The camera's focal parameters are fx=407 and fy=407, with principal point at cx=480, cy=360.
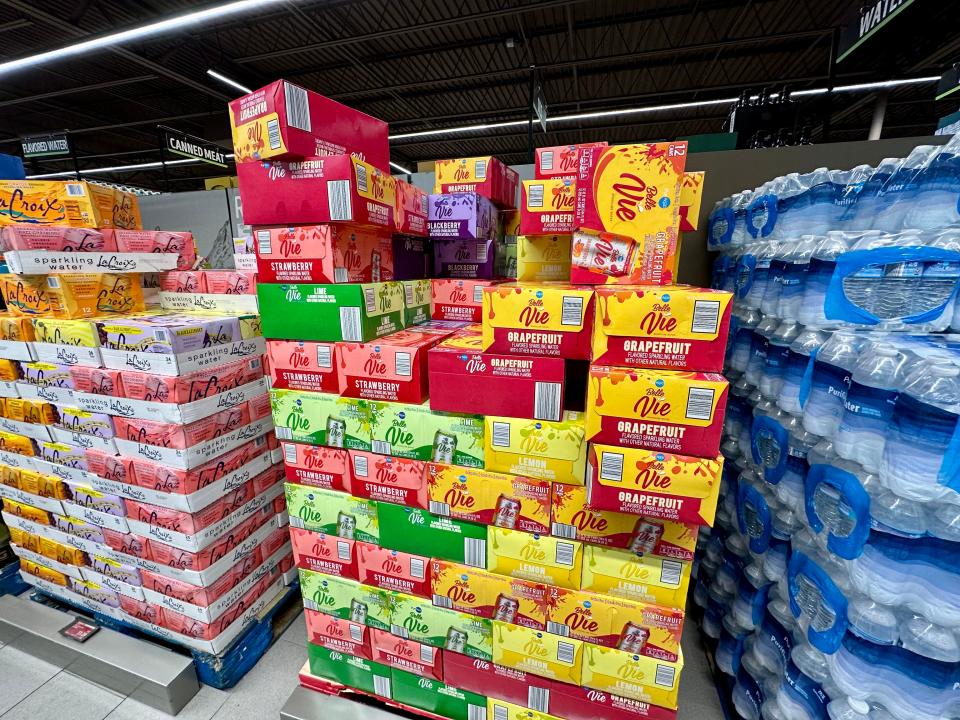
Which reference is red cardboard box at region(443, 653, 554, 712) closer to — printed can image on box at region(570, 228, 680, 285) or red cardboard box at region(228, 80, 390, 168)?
A: printed can image on box at region(570, 228, 680, 285)

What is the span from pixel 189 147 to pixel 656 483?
7.21 metres

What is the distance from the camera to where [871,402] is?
1.08 meters

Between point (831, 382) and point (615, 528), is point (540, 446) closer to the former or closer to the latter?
point (615, 528)

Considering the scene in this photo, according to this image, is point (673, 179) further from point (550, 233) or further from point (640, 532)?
point (640, 532)

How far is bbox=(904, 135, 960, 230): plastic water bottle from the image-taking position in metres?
1.14

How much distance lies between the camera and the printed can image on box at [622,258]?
1.33m

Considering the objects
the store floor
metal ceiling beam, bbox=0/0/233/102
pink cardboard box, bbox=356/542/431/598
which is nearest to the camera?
pink cardboard box, bbox=356/542/431/598

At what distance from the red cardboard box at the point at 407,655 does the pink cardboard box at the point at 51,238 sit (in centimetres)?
231

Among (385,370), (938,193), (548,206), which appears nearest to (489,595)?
(385,370)

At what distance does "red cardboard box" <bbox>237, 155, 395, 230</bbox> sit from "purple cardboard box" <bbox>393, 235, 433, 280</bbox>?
48 centimetres

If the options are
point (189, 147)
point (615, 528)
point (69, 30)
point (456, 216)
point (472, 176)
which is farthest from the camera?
point (69, 30)

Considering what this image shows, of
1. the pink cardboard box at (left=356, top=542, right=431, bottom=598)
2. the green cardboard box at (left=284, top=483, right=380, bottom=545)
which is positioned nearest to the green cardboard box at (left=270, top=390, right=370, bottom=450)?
the green cardboard box at (left=284, top=483, right=380, bottom=545)

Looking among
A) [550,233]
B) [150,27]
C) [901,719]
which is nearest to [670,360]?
[550,233]

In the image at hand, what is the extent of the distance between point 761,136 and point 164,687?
527 cm
